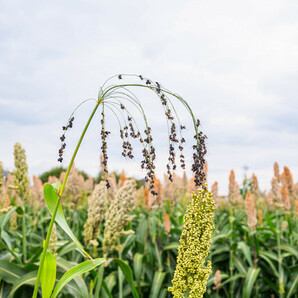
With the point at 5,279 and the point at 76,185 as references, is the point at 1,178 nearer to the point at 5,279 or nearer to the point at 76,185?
A: the point at 5,279

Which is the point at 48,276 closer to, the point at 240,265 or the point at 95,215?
the point at 95,215

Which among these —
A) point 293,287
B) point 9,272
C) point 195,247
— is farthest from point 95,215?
point 293,287

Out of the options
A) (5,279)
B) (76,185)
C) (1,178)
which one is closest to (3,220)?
(1,178)

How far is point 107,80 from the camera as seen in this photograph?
6.66 feet

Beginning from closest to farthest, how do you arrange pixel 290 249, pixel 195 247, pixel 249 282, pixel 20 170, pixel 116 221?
pixel 195 247 → pixel 116 221 → pixel 20 170 → pixel 249 282 → pixel 290 249

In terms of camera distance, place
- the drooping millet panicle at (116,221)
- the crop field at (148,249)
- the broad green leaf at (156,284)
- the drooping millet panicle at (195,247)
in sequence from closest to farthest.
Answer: the drooping millet panicle at (195,247), the drooping millet panicle at (116,221), the crop field at (148,249), the broad green leaf at (156,284)

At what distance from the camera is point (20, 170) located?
15.0 ft

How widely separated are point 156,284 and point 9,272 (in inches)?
88.9

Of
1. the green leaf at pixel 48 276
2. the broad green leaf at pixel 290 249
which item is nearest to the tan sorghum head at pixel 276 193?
the broad green leaf at pixel 290 249

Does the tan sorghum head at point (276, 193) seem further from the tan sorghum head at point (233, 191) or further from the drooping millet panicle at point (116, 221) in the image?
the drooping millet panicle at point (116, 221)

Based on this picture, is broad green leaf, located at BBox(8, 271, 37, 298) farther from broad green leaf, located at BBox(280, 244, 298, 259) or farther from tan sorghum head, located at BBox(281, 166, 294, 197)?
tan sorghum head, located at BBox(281, 166, 294, 197)

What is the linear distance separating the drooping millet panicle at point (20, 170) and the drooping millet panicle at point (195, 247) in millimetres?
3300

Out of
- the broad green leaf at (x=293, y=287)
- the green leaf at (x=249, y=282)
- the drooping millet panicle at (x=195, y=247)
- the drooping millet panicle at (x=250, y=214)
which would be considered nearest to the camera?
the drooping millet panicle at (x=195, y=247)

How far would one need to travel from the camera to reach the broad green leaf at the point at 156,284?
5.32 meters
